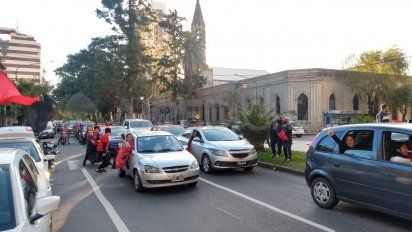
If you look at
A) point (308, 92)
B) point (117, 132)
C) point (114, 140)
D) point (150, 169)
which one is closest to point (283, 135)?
point (150, 169)

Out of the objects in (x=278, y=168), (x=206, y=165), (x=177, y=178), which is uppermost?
(x=177, y=178)

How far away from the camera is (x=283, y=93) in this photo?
148 feet

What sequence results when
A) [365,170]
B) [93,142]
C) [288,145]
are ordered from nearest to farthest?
[365,170] → [288,145] → [93,142]

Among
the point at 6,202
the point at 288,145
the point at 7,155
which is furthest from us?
the point at 288,145

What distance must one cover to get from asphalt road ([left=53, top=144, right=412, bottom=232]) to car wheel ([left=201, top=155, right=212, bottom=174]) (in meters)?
1.07

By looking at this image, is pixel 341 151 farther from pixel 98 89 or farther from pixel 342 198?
pixel 98 89

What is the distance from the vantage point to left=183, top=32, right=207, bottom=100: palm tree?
52.6 m

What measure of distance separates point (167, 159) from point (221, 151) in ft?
9.28

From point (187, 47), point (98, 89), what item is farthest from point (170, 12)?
point (98, 89)

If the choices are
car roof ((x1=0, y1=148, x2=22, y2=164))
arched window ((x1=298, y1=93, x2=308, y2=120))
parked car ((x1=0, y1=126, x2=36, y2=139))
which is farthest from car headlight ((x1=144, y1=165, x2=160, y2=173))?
arched window ((x1=298, y1=93, x2=308, y2=120))

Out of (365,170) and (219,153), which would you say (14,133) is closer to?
(219,153)

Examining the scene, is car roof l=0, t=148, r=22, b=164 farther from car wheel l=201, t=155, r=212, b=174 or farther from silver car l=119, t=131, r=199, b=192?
car wheel l=201, t=155, r=212, b=174

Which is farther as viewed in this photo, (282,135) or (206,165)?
(282,135)

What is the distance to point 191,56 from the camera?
52469 millimetres
